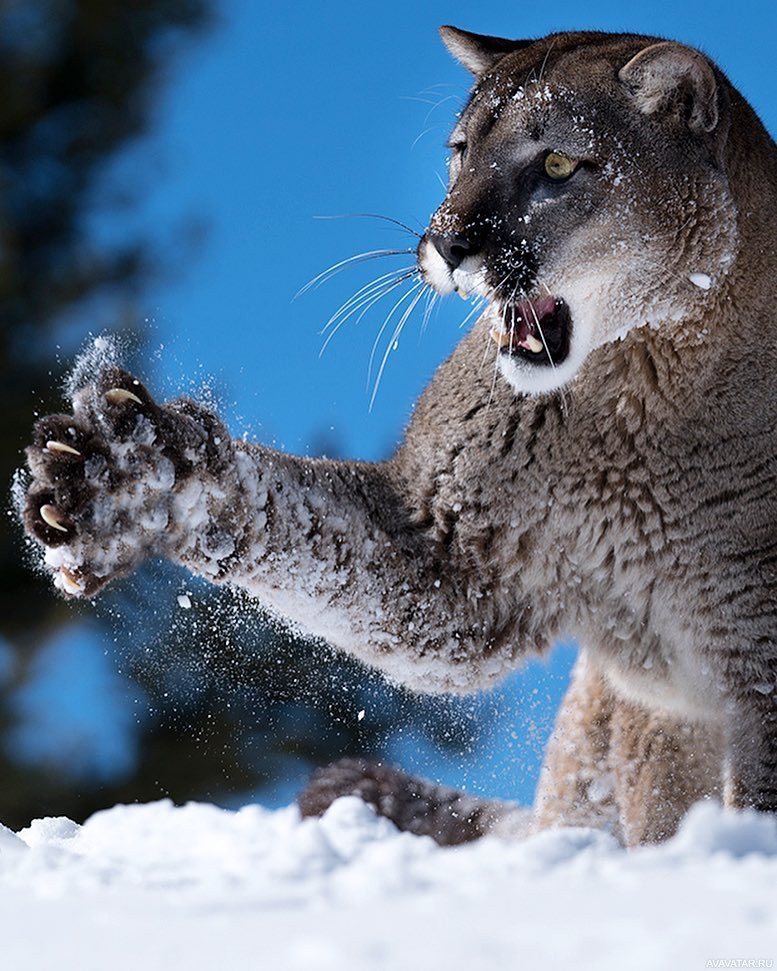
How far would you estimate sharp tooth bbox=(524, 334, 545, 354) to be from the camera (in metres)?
3.89

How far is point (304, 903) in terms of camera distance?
6.97 feet

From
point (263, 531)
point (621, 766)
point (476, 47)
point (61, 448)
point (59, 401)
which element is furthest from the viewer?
point (59, 401)

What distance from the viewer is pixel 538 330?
12.8 ft

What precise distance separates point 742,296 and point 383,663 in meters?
1.49

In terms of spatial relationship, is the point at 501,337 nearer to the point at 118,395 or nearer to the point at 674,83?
the point at 674,83

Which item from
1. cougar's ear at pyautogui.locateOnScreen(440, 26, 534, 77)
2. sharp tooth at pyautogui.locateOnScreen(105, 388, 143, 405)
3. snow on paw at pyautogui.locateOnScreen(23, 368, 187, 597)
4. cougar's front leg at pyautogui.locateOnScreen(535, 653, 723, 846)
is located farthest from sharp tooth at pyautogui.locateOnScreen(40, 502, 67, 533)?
cougar's ear at pyautogui.locateOnScreen(440, 26, 534, 77)

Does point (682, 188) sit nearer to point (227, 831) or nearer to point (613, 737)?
point (613, 737)

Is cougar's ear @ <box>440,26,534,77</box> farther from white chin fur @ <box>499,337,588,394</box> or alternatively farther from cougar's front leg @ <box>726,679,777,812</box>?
cougar's front leg @ <box>726,679,777,812</box>

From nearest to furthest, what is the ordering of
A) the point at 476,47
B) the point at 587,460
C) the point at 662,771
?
the point at 587,460 < the point at 662,771 < the point at 476,47

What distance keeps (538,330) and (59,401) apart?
34.4ft

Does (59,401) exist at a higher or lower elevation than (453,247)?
higher

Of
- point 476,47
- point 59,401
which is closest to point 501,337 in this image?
point 476,47

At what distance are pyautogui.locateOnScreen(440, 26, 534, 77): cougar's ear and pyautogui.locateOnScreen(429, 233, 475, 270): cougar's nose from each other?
918 mm

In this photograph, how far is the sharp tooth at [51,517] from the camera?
3268 millimetres
